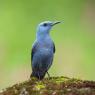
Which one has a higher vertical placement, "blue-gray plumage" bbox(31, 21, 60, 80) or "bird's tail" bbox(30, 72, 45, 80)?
"blue-gray plumage" bbox(31, 21, 60, 80)

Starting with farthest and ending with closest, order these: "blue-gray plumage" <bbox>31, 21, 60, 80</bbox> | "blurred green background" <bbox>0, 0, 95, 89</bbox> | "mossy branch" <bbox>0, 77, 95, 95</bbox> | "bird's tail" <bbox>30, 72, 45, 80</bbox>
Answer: "blurred green background" <bbox>0, 0, 95, 89</bbox> < "bird's tail" <bbox>30, 72, 45, 80</bbox> < "blue-gray plumage" <bbox>31, 21, 60, 80</bbox> < "mossy branch" <bbox>0, 77, 95, 95</bbox>

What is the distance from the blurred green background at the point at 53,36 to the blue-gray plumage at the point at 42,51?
5.18m

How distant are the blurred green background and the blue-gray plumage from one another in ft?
17.0

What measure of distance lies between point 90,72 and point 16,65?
2510 millimetres

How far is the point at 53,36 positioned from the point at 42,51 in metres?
12.4

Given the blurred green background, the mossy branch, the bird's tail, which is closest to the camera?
the mossy branch

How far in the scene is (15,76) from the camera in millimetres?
20484

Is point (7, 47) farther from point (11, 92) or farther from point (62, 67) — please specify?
point (11, 92)

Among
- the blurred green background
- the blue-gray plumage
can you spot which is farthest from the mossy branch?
the blurred green background

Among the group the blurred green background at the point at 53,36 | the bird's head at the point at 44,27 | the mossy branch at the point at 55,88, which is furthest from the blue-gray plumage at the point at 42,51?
the blurred green background at the point at 53,36

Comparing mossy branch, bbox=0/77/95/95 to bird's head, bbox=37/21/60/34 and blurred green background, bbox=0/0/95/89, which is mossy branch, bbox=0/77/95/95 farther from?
blurred green background, bbox=0/0/95/89

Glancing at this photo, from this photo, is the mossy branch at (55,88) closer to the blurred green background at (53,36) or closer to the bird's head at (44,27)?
the bird's head at (44,27)

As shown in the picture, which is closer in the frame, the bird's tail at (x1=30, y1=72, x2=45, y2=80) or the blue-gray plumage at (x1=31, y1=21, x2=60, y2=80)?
the blue-gray plumage at (x1=31, y1=21, x2=60, y2=80)

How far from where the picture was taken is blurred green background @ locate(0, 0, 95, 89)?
21.2 meters
